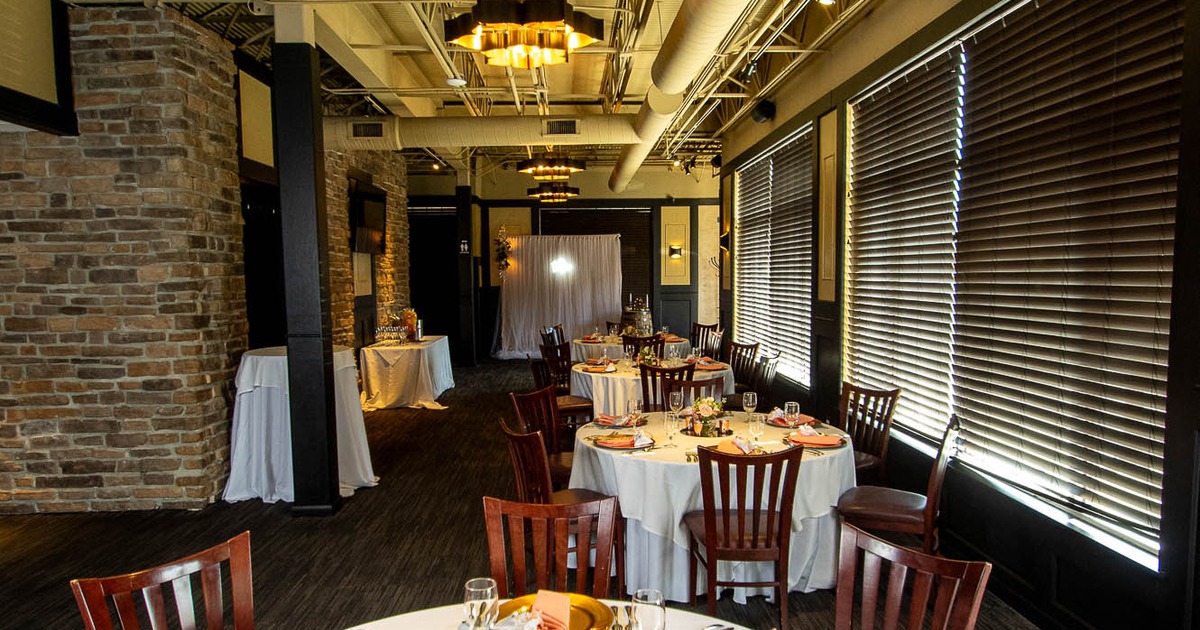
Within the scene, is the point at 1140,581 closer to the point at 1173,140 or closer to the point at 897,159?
the point at 1173,140

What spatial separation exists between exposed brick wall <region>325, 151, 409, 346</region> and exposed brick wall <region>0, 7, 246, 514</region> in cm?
136

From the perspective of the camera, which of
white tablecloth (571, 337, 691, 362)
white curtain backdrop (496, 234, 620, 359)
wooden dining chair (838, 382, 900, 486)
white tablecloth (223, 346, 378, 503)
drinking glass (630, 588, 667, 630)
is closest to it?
drinking glass (630, 588, 667, 630)

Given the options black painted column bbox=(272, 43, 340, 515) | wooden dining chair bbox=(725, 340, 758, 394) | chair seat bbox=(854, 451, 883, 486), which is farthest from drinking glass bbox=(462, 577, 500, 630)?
wooden dining chair bbox=(725, 340, 758, 394)

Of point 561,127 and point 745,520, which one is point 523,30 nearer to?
point 745,520

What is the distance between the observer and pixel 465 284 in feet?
40.3

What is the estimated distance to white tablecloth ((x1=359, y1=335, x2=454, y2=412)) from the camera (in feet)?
28.3

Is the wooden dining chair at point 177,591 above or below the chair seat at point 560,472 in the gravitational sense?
above

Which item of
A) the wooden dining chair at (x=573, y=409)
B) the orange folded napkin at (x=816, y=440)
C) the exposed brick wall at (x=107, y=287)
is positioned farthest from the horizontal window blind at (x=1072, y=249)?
the exposed brick wall at (x=107, y=287)

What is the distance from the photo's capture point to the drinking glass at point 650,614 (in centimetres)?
155

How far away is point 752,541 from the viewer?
3055mm

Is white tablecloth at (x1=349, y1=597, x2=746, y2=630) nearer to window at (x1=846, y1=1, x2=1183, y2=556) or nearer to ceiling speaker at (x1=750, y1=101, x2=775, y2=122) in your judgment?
window at (x1=846, y1=1, x2=1183, y2=556)

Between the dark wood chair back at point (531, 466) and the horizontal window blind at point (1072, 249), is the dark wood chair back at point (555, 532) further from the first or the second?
the horizontal window blind at point (1072, 249)

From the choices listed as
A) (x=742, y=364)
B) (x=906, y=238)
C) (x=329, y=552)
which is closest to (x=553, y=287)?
(x=742, y=364)

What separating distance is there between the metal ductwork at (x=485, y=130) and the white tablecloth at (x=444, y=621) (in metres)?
6.13
